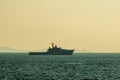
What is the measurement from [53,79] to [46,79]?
3.93ft

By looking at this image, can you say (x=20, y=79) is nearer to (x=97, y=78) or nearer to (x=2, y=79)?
(x=2, y=79)

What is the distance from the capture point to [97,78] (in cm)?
7112

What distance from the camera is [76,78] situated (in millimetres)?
71125

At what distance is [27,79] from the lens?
6850cm

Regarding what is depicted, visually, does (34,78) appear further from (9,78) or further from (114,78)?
(114,78)

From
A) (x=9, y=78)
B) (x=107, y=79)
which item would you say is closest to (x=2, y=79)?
(x=9, y=78)

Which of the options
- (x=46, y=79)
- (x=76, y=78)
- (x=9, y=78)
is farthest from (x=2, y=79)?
(x=76, y=78)

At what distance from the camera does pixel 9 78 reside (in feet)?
230

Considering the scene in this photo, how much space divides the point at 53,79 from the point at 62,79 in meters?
1.52

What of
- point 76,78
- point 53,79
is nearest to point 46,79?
point 53,79

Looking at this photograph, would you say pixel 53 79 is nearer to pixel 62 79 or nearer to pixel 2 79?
pixel 62 79

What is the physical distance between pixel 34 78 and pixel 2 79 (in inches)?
228

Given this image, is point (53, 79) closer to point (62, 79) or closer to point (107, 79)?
point (62, 79)

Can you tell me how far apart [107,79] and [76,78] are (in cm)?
552
